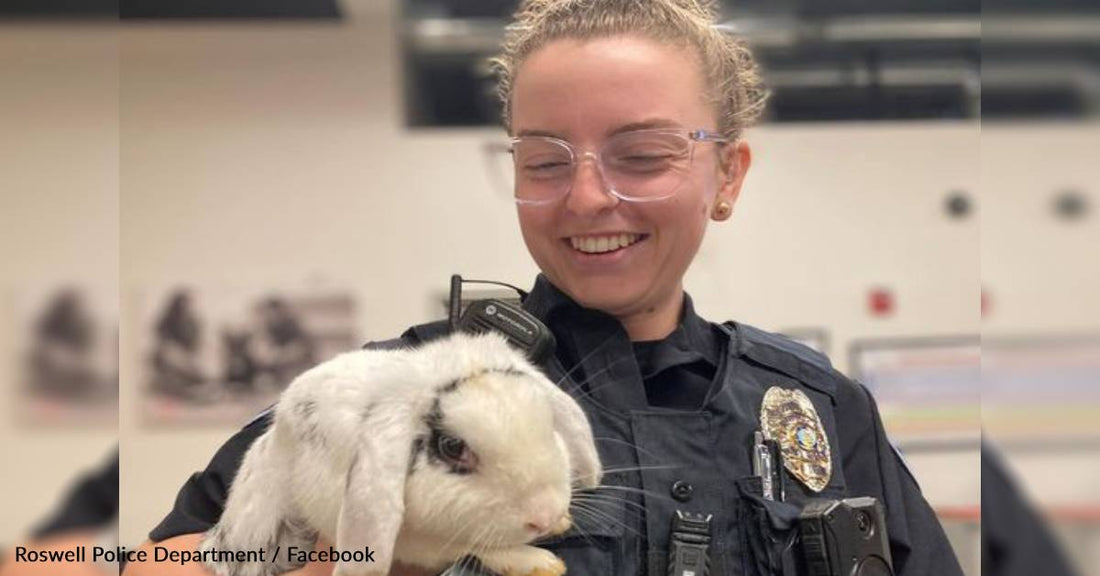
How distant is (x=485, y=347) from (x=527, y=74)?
13.0 inches

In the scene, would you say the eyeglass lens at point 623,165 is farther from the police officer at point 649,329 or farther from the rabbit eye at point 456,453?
the rabbit eye at point 456,453

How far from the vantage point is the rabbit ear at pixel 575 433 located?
905 millimetres

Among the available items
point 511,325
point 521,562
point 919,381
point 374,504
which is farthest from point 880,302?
point 374,504

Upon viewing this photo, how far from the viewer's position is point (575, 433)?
35.8 inches

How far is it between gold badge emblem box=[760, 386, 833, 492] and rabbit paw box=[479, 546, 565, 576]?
1.03ft

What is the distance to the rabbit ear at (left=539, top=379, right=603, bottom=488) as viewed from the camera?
91 centimetres

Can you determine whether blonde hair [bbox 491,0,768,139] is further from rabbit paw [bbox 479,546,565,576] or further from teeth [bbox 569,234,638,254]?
rabbit paw [bbox 479,546,565,576]

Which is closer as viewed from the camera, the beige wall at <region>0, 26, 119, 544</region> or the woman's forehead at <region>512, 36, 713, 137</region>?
the beige wall at <region>0, 26, 119, 544</region>

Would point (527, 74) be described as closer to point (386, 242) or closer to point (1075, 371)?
point (1075, 371)

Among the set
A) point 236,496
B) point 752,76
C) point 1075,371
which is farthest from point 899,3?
point 236,496

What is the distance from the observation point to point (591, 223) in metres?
1.00

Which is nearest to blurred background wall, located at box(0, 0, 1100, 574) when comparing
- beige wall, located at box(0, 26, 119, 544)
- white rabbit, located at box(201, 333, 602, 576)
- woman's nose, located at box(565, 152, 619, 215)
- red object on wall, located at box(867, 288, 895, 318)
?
red object on wall, located at box(867, 288, 895, 318)

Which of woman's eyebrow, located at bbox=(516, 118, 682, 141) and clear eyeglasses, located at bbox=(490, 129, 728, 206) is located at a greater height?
woman's eyebrow, located at bbox=(516, 118, 682, 141)

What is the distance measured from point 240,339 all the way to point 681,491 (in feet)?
4.51
